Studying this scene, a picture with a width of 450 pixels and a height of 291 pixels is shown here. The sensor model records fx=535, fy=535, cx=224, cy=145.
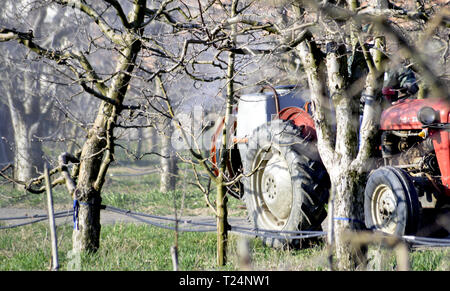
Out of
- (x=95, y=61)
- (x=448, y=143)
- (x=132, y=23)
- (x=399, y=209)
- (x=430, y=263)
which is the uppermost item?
(x=95, y=61)

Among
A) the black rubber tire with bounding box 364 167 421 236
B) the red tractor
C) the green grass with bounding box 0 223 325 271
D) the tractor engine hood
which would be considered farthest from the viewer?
the tractor engine hood

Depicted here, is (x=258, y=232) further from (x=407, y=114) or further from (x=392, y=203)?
(x=407, y=114)

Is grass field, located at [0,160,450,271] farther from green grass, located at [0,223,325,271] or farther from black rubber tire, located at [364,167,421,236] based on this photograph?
black rubber tire, located at [364,167,421,236]

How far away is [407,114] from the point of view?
652 centimetres

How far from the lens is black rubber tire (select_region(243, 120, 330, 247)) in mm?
6535

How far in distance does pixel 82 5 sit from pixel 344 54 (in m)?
3.13

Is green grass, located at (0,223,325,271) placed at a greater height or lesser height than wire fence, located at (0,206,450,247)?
lesser

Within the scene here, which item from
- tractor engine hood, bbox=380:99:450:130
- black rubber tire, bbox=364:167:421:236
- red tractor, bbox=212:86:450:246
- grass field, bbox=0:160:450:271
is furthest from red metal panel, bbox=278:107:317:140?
grass field, bbox=0:160:450:271

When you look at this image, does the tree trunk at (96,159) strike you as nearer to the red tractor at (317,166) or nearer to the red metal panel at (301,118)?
the red tractor at (317,166)

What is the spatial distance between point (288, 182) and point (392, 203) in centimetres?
151
